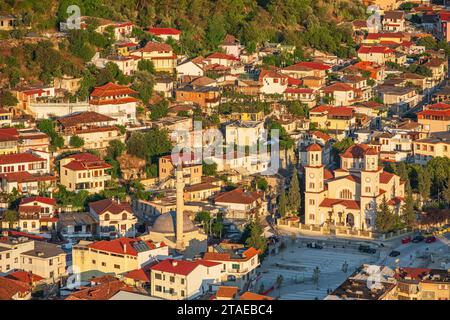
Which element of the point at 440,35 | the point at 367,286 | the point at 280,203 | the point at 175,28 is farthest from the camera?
the point at 440,35

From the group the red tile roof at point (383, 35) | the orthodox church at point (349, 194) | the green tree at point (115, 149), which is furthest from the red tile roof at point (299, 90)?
the red tile roof at point (383, 35)

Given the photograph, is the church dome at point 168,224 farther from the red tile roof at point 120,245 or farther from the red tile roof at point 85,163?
the red tile roof at point 85,163

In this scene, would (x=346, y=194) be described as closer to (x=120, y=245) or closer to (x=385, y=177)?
(x=385, y=177)

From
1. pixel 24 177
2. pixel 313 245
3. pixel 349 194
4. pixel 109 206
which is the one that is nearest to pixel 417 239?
pixel 349 194

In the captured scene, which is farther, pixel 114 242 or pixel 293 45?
pixel 293 45

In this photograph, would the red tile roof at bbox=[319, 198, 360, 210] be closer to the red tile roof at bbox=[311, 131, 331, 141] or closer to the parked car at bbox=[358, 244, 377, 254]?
the parked car at bbox=[358, 244, 377, 254]

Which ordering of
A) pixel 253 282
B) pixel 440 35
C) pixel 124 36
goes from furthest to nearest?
pixel 440 35 → pixel 124 36 → pixel 253 282

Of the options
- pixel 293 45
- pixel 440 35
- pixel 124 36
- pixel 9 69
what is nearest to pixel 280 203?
pixel 9 69

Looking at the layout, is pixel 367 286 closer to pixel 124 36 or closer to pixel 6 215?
pixel 6 215
